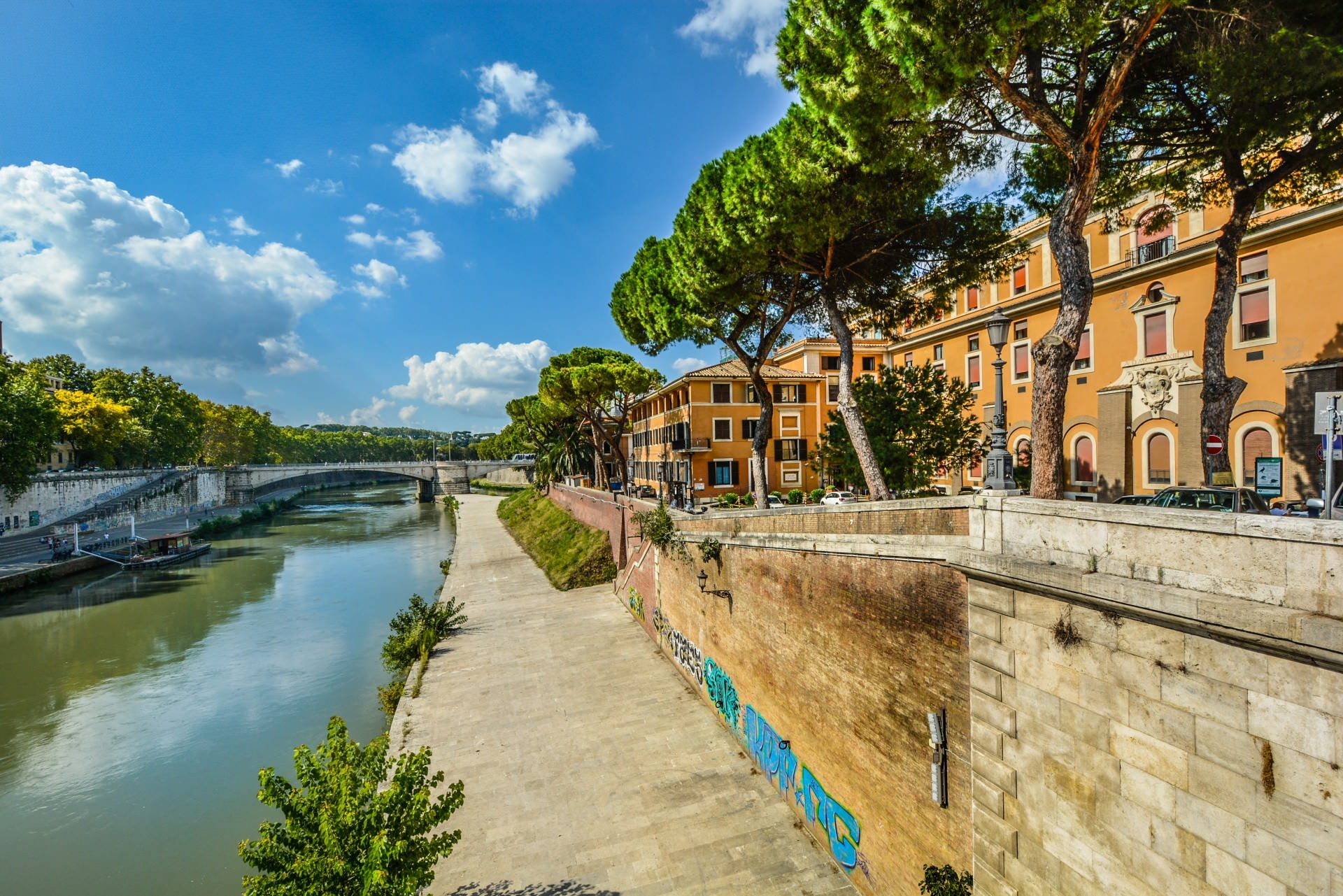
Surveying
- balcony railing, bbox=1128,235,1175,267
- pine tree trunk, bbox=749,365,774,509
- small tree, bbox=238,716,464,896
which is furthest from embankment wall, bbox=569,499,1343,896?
balcony railing, bbox=1128,235,1175,267

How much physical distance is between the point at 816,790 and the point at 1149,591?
8.02m

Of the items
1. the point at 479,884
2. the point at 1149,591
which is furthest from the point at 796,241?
the point at 479,884

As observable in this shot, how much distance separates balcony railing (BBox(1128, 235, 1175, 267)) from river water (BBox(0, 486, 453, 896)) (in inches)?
1171

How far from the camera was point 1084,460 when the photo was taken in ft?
71.0

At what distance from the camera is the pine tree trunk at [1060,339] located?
9.10 metres

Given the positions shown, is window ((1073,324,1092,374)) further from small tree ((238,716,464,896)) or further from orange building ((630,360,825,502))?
small tree ((238,716,464,896))

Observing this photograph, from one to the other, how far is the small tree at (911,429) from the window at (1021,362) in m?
5.53

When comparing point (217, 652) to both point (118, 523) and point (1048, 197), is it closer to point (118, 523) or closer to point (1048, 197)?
point (1048, 197)

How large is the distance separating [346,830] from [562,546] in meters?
30.3

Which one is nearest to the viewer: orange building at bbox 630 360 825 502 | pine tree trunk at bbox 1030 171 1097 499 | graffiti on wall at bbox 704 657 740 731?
pine tree trunk at bbox 1030 171 1097 499

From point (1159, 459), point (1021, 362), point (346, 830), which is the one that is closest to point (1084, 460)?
point (1159, 459)

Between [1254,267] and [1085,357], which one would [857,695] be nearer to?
[1254,267]

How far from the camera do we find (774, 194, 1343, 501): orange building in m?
15.3

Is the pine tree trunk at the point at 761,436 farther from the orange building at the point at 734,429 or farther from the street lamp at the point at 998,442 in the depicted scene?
the orange building at the point at 734,429
